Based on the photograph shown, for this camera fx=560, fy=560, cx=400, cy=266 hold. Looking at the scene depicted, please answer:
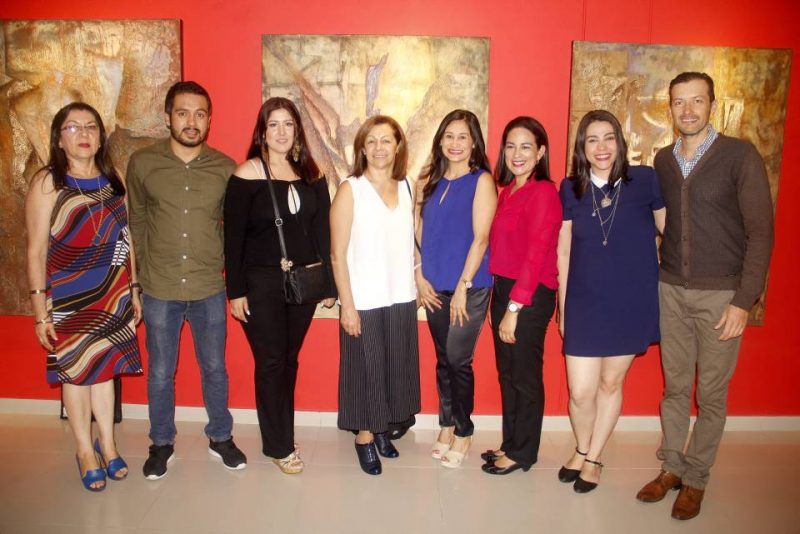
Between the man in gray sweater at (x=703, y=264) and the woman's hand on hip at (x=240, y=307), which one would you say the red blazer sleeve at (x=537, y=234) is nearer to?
the man in gray sweater at (x=703, y=264)

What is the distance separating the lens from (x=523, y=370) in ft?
9.02

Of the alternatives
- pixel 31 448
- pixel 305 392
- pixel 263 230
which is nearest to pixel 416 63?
pixel 263 230

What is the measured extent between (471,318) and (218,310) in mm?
1303

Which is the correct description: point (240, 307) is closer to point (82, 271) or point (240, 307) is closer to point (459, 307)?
point (82, 271)

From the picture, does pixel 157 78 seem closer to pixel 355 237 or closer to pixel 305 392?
pixel 355 237

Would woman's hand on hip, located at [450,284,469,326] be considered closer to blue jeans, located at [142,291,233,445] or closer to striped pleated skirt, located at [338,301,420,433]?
striped pleated skirt, located at [338,301,420,433]

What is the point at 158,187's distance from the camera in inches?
107

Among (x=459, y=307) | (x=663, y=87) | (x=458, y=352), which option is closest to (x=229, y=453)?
(x=458, y=352)

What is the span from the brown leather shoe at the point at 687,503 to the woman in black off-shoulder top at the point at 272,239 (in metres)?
1.90

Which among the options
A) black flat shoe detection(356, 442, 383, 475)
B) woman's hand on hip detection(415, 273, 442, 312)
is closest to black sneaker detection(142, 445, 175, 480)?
black flat shoe detection(356, 442, 383, 475)

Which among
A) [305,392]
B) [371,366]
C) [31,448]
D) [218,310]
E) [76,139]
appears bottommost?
[31,448]

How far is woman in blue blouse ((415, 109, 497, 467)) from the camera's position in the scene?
2.72 m

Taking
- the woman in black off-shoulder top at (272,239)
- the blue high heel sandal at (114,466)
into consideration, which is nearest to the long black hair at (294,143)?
the woman in black off-shoulder top at (272,239)

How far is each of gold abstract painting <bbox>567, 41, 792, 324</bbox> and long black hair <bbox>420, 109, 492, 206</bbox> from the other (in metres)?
0.73
